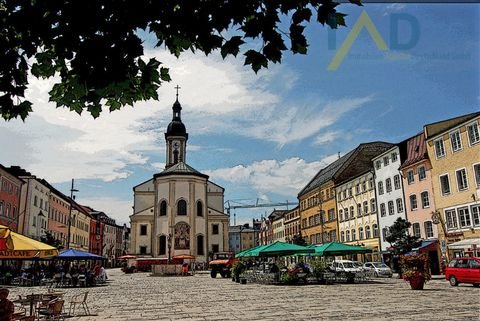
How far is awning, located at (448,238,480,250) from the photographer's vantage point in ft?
99.5

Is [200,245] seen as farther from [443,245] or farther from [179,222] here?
[443,245]

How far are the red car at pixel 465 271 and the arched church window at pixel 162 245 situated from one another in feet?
174

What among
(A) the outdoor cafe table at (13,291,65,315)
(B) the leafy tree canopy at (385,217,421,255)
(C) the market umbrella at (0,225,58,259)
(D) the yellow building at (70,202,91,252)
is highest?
(D) the yellow building at (70,202,91,252)

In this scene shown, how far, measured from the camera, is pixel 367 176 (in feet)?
164

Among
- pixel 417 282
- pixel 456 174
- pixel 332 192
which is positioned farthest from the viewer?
pixel 332 192

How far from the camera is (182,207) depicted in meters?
74.4

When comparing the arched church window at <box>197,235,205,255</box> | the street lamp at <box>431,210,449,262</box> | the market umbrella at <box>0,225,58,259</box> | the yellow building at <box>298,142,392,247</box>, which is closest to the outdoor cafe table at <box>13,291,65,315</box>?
the market umbrella at <box>0,225,58,259</box>

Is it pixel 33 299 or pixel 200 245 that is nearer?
pixel 33 299

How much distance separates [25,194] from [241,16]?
52097mm

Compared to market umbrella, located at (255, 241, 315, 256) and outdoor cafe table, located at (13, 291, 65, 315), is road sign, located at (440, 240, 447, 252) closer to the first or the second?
market umbrella, located at (255, 241, 315, 256)

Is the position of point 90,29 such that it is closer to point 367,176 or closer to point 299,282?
point 299,282

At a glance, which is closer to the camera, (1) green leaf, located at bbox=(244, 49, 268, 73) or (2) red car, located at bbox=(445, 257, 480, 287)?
(1) green leaf, located at bbox=(244, 49, 268, 73)

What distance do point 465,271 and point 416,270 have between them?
3.32 m

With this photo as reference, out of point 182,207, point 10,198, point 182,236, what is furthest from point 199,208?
point 10,198
